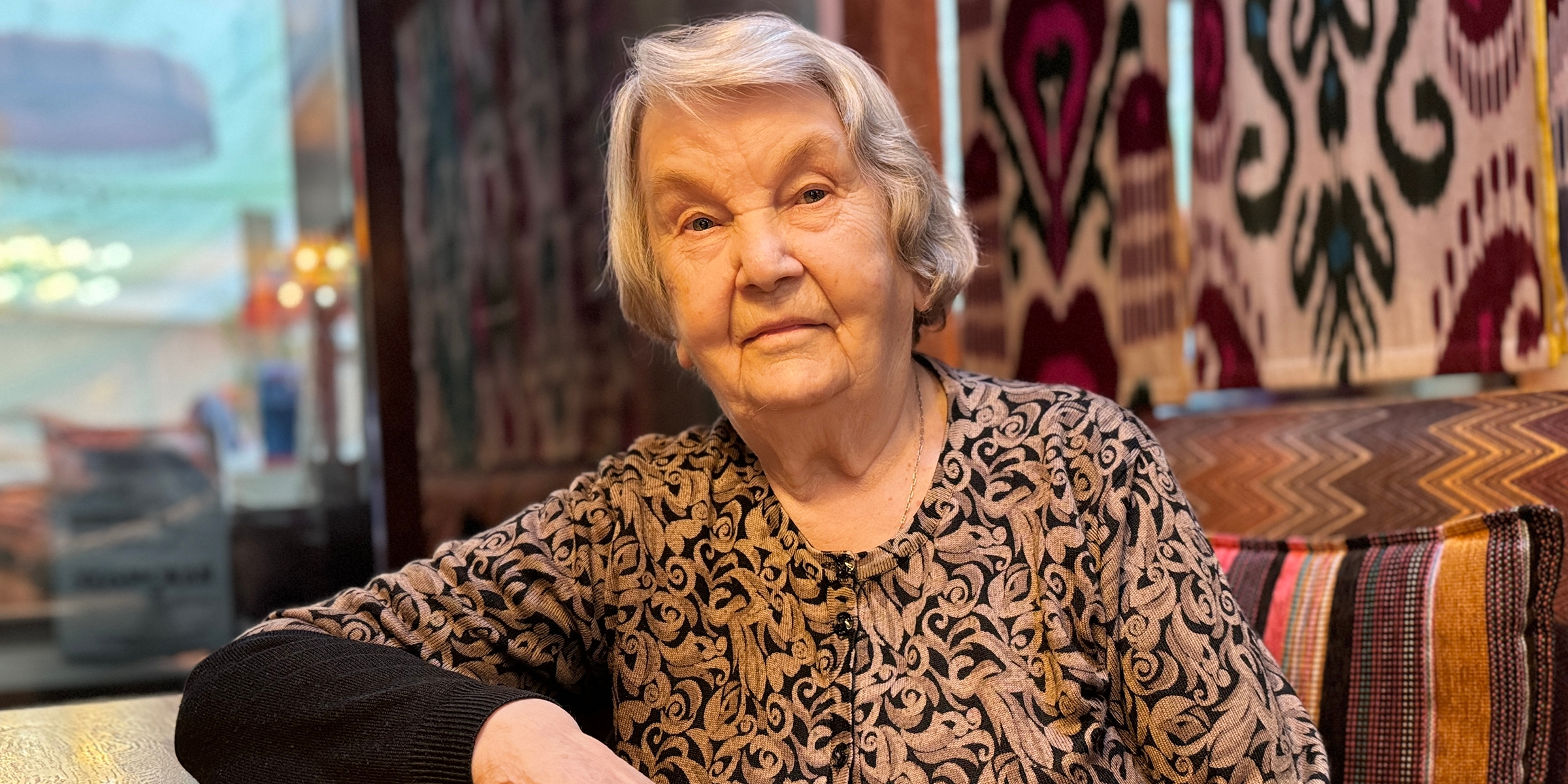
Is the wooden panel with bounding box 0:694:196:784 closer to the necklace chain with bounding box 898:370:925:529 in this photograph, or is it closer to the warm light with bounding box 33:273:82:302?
the necklace chain with bounding box 898:370:925:529

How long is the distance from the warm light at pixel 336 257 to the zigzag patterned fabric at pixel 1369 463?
1.88 m

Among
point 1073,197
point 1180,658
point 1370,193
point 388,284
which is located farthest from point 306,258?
point 1180,658

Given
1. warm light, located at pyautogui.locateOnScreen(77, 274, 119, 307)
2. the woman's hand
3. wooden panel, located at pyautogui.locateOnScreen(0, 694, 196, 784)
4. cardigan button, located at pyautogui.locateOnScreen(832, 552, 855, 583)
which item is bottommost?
wooden panel, located at pyautogui.locateOnScreen(0, 694, 196, 784)

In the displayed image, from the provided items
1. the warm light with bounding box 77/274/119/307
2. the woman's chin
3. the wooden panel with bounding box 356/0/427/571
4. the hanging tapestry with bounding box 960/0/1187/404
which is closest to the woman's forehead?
the woman's chin

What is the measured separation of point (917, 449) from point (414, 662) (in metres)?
0.55

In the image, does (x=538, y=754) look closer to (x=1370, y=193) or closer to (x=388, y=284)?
(x=1370, y=193)

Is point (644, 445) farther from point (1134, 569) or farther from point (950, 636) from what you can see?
point (1134, 569)

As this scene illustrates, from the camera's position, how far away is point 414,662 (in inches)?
47.8

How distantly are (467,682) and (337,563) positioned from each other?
2.05 metres

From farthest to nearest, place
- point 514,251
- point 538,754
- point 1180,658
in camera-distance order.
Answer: point 514,251 → point 1180,658 → point 538,754

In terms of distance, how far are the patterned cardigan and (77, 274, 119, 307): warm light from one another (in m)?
1.86

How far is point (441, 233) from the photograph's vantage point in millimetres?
3068

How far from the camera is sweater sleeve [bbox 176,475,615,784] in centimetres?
112

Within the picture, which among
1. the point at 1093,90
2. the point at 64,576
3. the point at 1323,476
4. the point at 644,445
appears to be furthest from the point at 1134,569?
the point at 64,576
